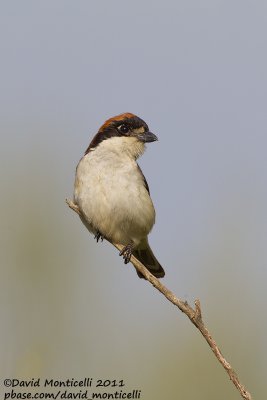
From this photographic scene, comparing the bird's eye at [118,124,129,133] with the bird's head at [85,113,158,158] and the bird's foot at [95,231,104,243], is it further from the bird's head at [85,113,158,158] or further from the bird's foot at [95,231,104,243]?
the bird's foot at [95,231,104,243]

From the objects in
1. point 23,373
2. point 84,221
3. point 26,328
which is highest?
point 84,221

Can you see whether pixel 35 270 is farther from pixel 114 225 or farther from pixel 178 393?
pixel 178 393

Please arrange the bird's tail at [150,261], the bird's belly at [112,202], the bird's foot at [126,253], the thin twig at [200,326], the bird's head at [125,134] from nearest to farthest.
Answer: the thin twig at [200,326], the bird's belly at [112,202], the bird's foot at [126,253], the bird's head at [125,134], the bird's tail at [150,261]

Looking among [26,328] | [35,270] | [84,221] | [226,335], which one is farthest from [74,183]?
[226,335]

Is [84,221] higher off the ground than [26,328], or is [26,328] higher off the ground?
[84,221]

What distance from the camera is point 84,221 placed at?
6355mm

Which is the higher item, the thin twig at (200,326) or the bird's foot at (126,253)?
the bird's foot at (126,253)

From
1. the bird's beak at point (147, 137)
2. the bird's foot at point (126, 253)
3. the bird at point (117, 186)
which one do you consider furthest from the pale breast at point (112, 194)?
the bird's beak at point (147, 137)

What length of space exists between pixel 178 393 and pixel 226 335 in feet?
2.08

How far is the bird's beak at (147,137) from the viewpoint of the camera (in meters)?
6.55

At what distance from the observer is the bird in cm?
607

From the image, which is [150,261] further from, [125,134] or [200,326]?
[200,326]

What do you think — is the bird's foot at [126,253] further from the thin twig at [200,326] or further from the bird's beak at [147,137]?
the thin twig at [200,326]

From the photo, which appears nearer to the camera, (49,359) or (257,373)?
(49,359)
